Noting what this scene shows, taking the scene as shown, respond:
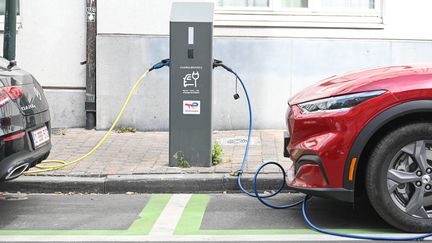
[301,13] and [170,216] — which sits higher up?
[301,13]

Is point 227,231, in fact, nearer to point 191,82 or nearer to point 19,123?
point 19,123

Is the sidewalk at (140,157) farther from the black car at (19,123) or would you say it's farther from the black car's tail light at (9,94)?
the black car's tail light at (9,94)

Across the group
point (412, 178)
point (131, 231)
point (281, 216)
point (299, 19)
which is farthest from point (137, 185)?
point (299, 19)

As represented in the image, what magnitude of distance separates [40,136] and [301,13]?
520 centimetres

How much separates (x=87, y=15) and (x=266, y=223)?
5.16 m

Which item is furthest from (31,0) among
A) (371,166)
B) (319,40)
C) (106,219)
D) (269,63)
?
(371,166)

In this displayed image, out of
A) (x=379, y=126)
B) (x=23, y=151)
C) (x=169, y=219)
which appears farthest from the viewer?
(x=169, y=219)

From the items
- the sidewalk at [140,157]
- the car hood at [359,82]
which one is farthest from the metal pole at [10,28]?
the car hood at [359,82]

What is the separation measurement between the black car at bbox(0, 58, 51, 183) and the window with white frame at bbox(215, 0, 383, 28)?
432cm

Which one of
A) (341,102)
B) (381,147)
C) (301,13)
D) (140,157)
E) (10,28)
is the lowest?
(140,157)

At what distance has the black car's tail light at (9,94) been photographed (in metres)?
4.98

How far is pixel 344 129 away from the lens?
4785 millimetres

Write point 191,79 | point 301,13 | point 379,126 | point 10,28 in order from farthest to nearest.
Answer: point 301,13 < point 10,28 < point 191,79 < point 379,126

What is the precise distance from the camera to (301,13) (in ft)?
31.1
